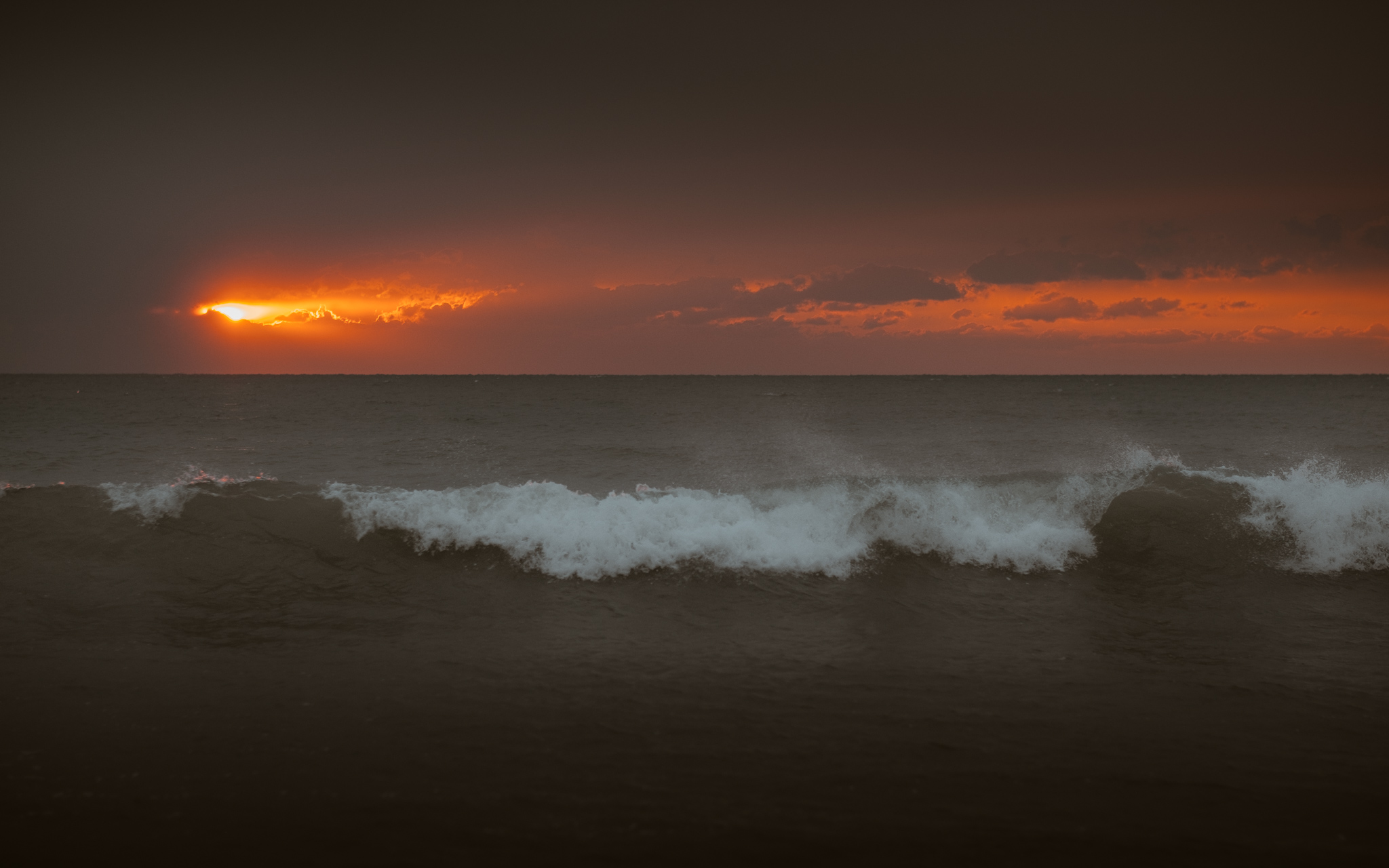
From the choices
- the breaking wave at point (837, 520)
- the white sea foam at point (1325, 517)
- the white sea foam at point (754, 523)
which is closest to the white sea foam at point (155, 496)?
the breaking wave at point (837, 520)

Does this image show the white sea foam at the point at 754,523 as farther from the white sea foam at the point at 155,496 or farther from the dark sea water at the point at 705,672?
the white sea foam at the point at 155,496

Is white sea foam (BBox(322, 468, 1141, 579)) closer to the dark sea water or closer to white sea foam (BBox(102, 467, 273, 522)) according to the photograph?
the dark sea water

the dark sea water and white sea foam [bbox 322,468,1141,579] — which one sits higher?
white sea foam [bbox 322,468,1141,579]

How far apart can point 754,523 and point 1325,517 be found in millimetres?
8266

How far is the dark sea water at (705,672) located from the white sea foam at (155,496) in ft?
0.25

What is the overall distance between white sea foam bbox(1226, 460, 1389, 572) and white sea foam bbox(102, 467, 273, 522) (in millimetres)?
15401

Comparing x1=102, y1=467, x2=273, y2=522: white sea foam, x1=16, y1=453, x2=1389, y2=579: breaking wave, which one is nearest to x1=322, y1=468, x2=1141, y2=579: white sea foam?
x1=16, y1=453, x2=1389, y2=579: breaking wave

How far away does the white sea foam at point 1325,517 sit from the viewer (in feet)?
34.3

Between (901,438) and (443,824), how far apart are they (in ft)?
97.3

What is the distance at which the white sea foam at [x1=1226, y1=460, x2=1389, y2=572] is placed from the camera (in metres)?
10.5

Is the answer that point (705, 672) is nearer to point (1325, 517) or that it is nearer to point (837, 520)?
point (837, 520)

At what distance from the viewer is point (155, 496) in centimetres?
1137

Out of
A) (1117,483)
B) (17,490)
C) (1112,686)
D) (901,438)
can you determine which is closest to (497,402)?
(901,438)

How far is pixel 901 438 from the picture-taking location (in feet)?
106
